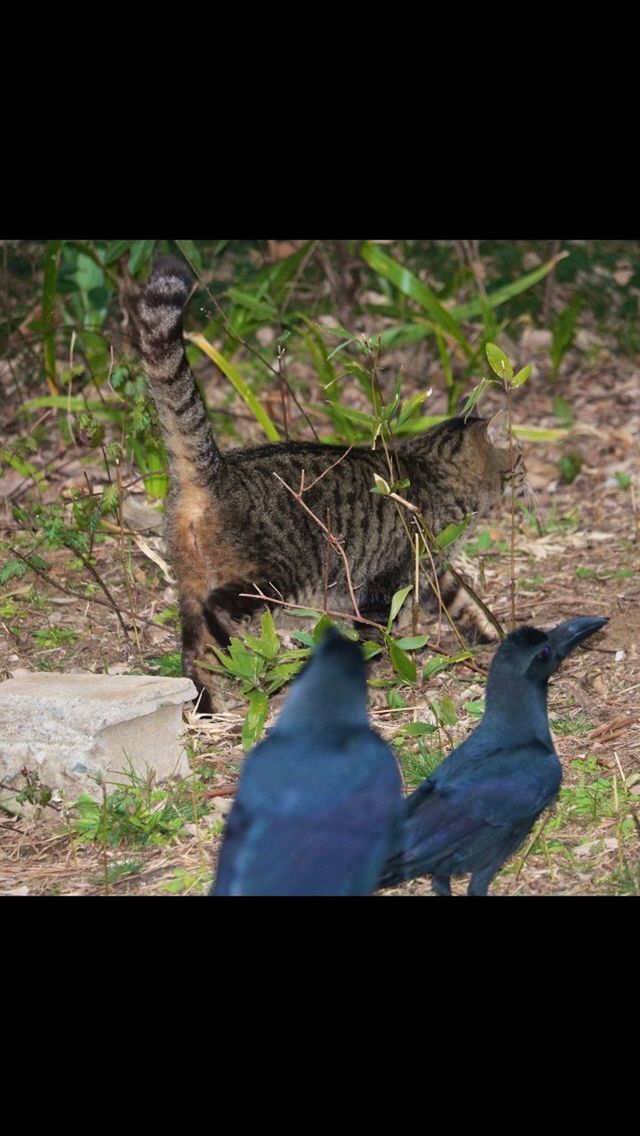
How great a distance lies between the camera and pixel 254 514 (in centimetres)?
490

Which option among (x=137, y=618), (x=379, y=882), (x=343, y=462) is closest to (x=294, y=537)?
(x=343, y=462)

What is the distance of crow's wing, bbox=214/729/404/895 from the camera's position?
3.06 metres

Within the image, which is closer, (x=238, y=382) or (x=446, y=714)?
(x=446, y=714)

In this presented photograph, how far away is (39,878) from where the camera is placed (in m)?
3.94

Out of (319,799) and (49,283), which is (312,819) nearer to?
(319,799)

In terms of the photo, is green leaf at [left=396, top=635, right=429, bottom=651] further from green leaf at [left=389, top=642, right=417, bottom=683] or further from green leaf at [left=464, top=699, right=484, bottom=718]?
green leaf at [left=464, top=699, right=484, bottom=718]

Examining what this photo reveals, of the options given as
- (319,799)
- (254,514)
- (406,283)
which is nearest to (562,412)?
(406,283)

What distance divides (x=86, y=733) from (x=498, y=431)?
2425 millimetres

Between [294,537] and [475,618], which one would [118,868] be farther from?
[475,618]

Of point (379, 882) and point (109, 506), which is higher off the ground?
point (109, 506)

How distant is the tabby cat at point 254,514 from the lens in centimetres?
463

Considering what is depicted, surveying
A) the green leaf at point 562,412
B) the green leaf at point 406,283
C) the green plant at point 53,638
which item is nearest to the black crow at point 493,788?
the green plant at point 53,638

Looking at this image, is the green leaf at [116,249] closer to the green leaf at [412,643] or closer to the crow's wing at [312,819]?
the green leaf at [412,643]

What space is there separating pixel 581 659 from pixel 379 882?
6.54ft
